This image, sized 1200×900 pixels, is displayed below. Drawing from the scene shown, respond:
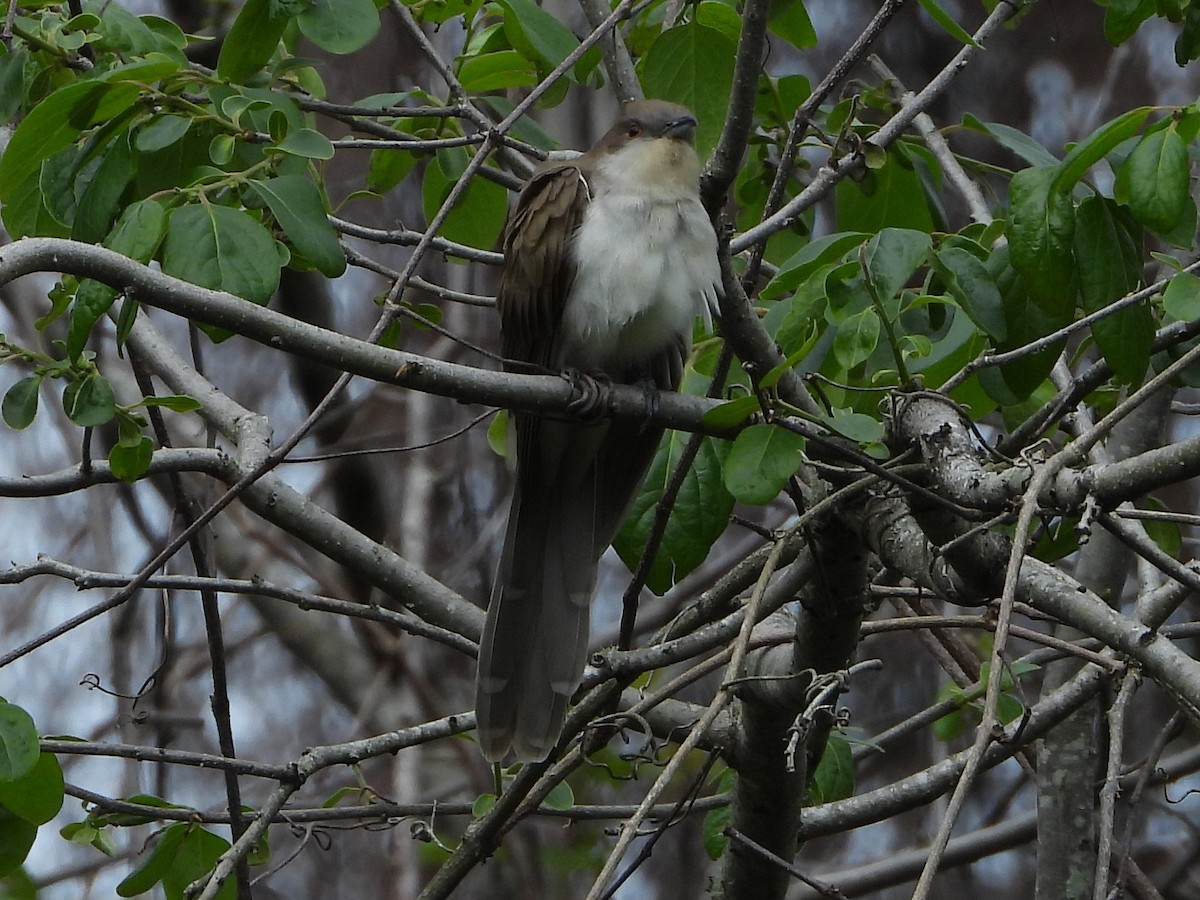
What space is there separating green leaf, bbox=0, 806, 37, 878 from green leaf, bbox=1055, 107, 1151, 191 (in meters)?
2.37

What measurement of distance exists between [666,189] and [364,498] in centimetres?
419

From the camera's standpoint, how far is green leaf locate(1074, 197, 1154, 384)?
259 cm

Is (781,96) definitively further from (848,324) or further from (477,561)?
(477,561)

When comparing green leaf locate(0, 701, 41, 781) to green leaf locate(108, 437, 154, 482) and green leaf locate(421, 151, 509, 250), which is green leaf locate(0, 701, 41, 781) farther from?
green leaf locate(421, 151, 509, 250)

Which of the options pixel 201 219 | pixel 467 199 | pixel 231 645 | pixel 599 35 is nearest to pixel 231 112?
pixel 201 219

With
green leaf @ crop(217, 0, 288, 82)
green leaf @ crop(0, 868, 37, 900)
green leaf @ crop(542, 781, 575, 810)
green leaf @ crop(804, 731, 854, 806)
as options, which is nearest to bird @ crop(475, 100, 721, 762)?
green leaf @ crop(542, 781, 575, 810)

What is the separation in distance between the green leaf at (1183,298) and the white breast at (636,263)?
4.16 feet

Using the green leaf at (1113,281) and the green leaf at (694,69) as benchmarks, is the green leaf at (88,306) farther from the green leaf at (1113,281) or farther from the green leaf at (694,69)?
the green leaf at (1113,281)

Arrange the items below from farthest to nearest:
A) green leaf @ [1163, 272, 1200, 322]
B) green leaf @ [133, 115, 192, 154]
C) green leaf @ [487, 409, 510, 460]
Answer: green leaf @ [487, 409, 510, 460], green leaf @ [133, 115, 192, 154], green leaf @ [1163, 272, 1200, 322]

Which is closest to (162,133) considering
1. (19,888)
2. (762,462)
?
(762,462)

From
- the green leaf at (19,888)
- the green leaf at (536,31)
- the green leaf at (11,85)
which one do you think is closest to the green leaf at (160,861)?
the green leaf at (19,888)

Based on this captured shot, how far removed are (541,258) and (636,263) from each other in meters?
0.28

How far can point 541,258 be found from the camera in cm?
371

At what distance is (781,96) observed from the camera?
12.3ft
